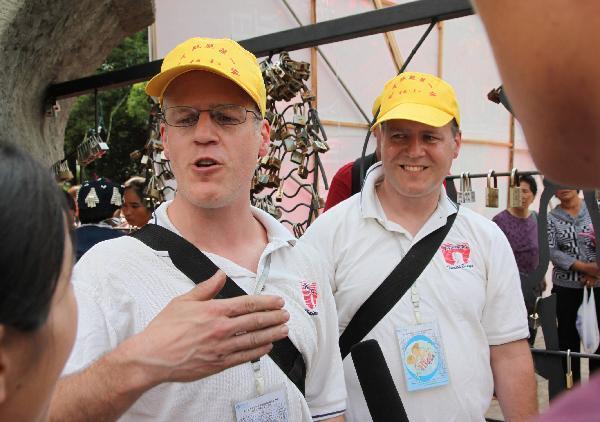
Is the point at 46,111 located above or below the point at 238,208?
above

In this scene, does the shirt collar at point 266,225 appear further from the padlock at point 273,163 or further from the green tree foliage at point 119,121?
the green tree foliage at point 119,121

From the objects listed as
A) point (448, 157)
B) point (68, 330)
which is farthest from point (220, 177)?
point (448, 157)

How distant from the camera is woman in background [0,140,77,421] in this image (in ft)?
2.16

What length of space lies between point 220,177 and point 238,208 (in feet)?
0.41

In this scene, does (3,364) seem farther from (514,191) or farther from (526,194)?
(526,194)

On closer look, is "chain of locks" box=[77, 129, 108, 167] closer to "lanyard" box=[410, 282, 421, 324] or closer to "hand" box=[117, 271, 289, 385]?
"lanyard" box=[410, 282, 421, 324]

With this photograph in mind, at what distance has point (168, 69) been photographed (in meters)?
1.61

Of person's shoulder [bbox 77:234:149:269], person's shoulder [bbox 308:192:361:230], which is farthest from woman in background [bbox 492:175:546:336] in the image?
person's shoulder [bbox 77:234:149:269]

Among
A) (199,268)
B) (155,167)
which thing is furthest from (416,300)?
(155,167)

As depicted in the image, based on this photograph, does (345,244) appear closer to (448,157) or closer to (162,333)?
(448,157)

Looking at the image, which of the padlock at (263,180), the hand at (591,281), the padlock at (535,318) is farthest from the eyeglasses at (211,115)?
the hand at (591,281)

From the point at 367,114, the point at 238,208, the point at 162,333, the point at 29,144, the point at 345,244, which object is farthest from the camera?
the point at 367,114

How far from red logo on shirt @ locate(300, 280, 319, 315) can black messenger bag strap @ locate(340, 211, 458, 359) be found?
41 centimetres

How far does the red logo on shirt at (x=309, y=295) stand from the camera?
162cm
